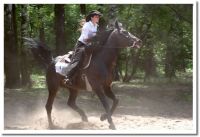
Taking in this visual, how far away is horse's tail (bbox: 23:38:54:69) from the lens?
1201 cm

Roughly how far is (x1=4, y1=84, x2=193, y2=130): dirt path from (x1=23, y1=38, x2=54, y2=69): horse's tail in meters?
1.61

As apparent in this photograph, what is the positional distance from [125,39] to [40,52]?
2.79 meters

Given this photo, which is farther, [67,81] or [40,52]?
[40,52]

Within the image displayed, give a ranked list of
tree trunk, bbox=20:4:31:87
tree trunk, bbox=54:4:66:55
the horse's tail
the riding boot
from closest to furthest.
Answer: the riding boot → the horse's tail → tree trunk, bbox=54:4:66:55 → tree trunk, bbox=20:4:31:87

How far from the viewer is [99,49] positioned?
10.7 m

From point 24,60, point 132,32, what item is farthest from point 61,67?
point 132,32

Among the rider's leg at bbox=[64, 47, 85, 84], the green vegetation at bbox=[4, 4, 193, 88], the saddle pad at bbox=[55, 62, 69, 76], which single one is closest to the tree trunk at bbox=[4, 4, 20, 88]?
the green vegetation at bbox=[4, 4, 193, 88]

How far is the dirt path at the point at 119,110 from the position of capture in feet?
36.7

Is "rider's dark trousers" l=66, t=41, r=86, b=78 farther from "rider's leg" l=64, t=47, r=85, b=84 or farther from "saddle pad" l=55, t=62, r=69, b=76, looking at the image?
"saddle pad" l=55, t=62, r=69, b=76

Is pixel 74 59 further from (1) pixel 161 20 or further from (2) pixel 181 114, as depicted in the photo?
(1) pixel 161 20

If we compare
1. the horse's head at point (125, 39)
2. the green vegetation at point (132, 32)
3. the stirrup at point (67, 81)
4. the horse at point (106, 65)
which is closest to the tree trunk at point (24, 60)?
the green vegetation at point (132, 32)

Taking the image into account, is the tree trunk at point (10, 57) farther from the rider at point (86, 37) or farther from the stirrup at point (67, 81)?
the rider at point (86, 37)

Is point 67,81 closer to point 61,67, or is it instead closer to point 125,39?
point 61,67

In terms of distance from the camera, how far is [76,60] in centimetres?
1088
